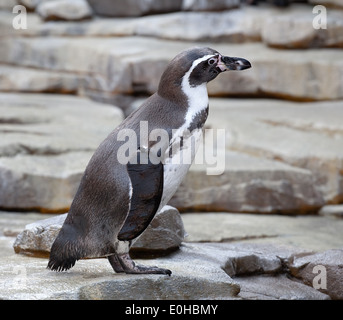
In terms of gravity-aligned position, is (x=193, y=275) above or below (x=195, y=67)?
below

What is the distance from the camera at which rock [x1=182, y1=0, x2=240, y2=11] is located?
8.80 metres

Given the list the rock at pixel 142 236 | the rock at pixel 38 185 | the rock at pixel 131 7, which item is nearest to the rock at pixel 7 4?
the rock at pixel 131 7

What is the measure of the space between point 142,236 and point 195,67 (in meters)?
1.06

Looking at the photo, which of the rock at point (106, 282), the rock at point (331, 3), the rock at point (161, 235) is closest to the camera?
the rock at point (106, 282)

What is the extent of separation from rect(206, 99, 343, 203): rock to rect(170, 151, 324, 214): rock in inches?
7.2

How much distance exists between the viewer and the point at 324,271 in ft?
12.8

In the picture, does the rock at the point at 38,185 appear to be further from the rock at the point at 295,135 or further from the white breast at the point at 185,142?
the white breast at the point at 185,142

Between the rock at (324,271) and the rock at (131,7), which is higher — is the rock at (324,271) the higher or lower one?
the lower one

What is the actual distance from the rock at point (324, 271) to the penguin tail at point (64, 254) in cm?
147

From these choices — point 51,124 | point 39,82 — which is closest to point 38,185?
point 51,124

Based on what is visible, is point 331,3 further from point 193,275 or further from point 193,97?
point 193,275

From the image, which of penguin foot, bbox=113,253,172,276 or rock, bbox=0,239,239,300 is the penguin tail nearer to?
rock, bbox=0,239,239,300

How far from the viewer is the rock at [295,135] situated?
20.1ft

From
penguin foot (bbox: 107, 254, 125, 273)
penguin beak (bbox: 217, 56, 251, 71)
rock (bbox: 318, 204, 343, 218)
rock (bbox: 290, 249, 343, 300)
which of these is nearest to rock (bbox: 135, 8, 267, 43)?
rock (bbox: 318, 204, 343, 218)
